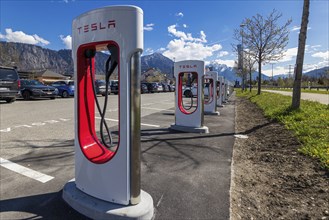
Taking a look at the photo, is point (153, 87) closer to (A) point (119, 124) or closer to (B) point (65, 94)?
(B) point (65, 94)

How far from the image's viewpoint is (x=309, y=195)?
3068 mm

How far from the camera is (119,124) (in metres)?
2.48

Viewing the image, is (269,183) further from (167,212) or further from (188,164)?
(167,212)

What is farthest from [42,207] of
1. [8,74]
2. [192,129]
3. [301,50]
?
[8,74]

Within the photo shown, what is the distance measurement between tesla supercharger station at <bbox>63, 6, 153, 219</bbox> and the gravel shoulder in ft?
3.90

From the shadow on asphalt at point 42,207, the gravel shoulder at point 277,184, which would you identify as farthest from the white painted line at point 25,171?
the gravel shoulder at point 277,184

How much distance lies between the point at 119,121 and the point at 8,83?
1313 cm

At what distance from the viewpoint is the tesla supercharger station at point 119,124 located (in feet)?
7.87

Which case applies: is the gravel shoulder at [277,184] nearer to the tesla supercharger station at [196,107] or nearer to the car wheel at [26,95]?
the tesla supercharger station at [196,107]

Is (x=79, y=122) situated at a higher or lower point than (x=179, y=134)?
higher

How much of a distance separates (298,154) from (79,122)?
157 inches

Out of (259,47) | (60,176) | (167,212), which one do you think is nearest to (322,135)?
(167,212)

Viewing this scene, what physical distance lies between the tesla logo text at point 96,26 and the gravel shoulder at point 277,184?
233cm

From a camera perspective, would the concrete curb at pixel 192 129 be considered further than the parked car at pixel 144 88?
No
